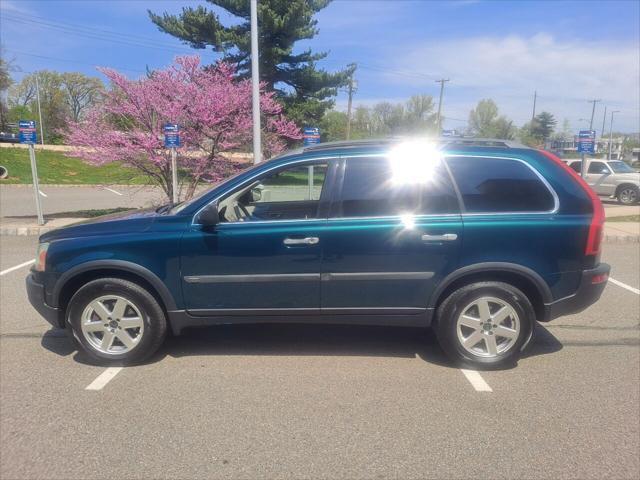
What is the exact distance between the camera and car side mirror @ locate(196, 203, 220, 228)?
3.72 metres

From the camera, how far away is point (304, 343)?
4.53 metres

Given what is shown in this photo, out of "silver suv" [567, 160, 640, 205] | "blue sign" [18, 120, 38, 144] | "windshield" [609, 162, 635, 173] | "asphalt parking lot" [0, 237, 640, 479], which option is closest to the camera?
"asphalt parking lot" [0, 237, 640, 479]

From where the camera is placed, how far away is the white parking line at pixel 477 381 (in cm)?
367

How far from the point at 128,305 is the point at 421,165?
2.65 metres

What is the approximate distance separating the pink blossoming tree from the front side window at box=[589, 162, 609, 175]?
14135 mm

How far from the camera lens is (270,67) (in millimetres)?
25359

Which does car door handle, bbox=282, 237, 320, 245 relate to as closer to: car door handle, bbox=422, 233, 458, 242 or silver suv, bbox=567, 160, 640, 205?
car door handle, bbox=422, 233, 458, 242

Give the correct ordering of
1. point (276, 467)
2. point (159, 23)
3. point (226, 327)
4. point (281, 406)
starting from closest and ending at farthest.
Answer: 1. point (276, 467)
2. point (281, 406)
3. point (226, 327)
4. point (159, 23)

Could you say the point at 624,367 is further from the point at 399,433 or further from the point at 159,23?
the point at 159,23

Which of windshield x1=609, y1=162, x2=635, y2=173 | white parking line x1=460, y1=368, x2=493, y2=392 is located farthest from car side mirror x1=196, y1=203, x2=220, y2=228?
windshield x1=609, y1=162, x2=635, y2=173

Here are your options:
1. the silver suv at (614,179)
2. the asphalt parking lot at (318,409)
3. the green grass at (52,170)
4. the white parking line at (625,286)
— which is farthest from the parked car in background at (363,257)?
the green grass at (52,170)

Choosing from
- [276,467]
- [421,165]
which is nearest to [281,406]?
[276,467]

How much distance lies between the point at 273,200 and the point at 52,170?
29.9 meters

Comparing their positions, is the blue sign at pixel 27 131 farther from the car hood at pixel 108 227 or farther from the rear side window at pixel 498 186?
the rear side window at pixel 498 186
